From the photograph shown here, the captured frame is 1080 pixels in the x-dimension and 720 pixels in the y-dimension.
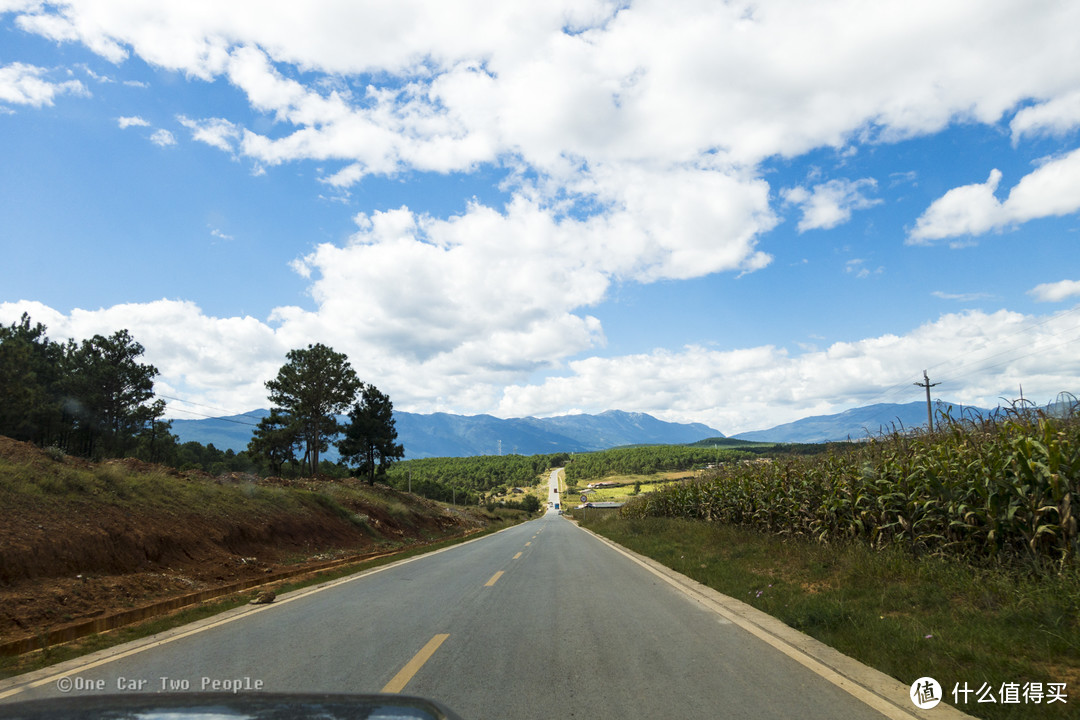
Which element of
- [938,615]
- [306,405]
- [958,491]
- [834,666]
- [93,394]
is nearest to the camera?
[834,666]

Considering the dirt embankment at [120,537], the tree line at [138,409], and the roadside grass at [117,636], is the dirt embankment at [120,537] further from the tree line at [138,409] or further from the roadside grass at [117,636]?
the tree line at [138,409]

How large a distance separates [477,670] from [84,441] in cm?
4927

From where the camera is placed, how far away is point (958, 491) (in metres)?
8.59

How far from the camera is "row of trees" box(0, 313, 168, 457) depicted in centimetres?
3900

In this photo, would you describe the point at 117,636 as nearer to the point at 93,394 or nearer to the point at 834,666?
the point at 834,666

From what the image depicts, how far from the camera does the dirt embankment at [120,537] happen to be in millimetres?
9656

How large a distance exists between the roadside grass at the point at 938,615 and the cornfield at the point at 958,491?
1.84 ft

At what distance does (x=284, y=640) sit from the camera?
691 centimetres

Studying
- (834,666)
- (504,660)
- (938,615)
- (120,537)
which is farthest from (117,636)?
(938,615)

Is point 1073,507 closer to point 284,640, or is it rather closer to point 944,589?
point 944,589

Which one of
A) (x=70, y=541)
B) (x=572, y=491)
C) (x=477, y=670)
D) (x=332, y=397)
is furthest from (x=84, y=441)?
(x=572, y=491)

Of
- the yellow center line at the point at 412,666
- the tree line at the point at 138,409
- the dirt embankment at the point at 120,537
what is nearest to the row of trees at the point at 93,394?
the tree line at the point at 138,409

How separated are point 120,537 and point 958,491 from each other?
56.3 feet

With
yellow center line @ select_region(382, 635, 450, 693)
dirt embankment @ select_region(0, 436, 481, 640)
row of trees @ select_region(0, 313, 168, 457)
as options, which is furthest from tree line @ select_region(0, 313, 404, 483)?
yellow center line @ select_region(382, 635, 450, 693)
